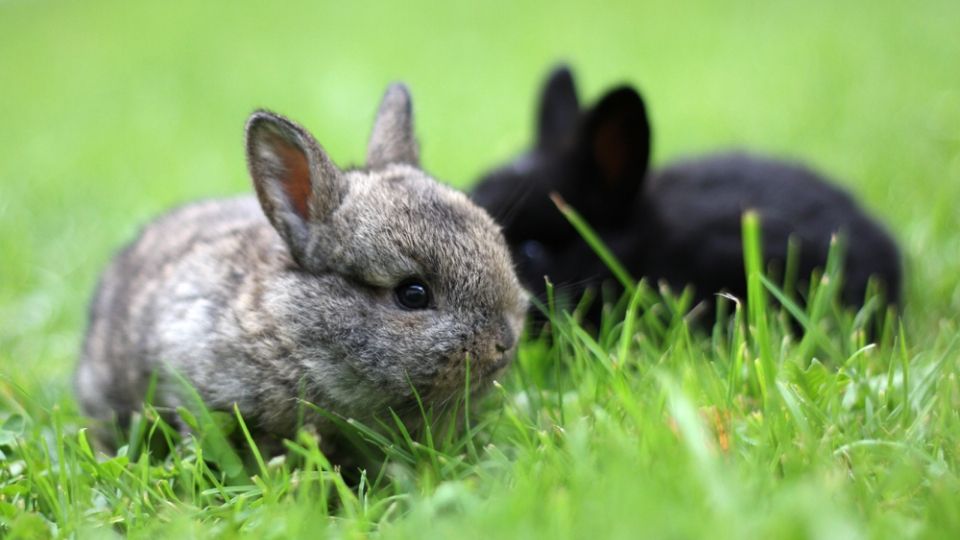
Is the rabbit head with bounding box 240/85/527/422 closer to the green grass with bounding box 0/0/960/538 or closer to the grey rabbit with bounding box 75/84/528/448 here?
the grey rabbit with bounding box 75/84/528/448

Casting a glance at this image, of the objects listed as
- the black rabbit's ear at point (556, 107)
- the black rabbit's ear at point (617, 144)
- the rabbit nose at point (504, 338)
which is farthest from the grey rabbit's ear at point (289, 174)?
the black rabbit's ear at point (556, 107)

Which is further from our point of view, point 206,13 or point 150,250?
point 206,13

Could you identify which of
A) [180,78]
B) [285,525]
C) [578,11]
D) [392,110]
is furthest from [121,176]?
[578,11]

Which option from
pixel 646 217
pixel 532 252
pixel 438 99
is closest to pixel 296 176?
pixel 532 252

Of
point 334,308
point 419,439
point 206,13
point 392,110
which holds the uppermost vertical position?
point 206,13

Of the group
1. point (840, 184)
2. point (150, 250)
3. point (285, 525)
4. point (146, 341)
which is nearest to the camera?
point (285, 525)

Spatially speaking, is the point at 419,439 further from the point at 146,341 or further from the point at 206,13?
the point at 206,13

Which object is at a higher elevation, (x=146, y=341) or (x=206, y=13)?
(x=206, y=13)
